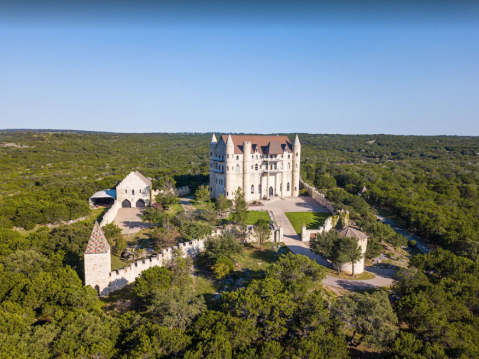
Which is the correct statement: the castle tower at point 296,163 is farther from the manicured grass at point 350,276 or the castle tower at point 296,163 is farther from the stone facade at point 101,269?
the stone facade at point 101,269

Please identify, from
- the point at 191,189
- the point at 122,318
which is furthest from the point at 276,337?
the point at 191,189

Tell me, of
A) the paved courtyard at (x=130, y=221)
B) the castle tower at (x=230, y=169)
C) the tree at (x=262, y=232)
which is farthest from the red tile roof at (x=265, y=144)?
the tree at (x=262, y=232)

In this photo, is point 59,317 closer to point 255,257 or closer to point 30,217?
point 255,257

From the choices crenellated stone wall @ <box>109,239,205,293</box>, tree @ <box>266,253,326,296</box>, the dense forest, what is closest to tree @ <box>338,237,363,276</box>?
the dense forest

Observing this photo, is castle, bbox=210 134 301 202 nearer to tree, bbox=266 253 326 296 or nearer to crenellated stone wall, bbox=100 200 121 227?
crenellated stone wall, bbox=100 200 121 227

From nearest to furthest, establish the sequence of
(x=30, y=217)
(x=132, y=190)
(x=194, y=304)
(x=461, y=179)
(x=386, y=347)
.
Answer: (x=386, y=347) < (x=194, y=304) < (x=30, y=217) < (x=132, y=190) < (x=461, y=179)

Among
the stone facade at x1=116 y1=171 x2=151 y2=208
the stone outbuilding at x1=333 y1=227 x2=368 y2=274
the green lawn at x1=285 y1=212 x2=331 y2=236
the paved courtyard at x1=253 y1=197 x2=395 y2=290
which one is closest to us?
the paved courtyard at x1=253 y1=197 x2=395 y2=290

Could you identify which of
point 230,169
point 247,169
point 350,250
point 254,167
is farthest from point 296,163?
point 350,250

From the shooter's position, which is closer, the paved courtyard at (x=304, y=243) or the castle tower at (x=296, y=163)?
the paved courtyard at (x=304, y=243)
